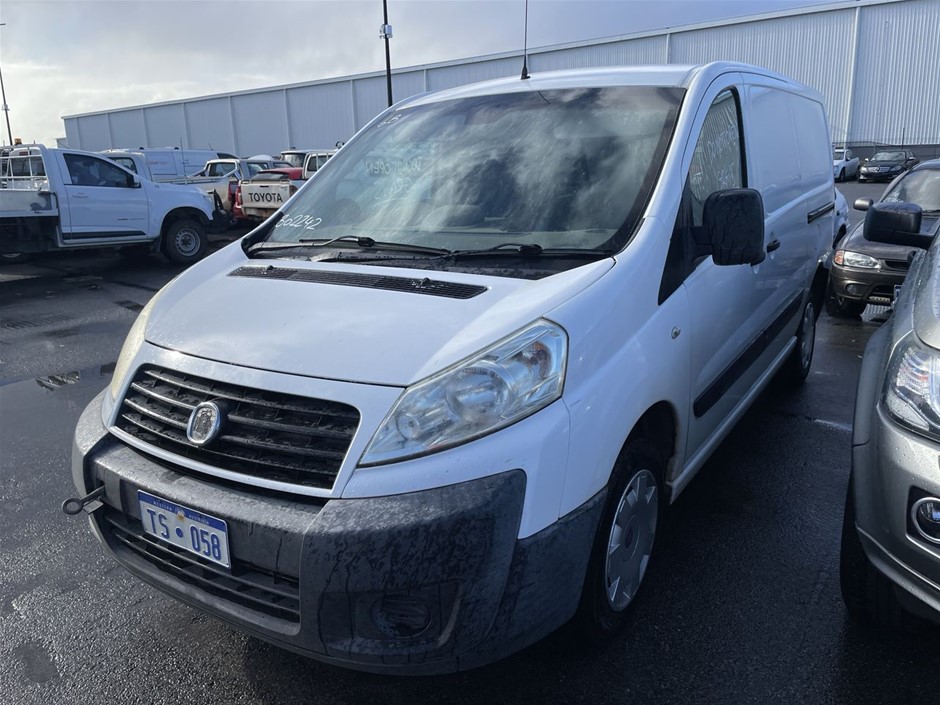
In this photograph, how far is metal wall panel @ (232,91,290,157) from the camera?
52.6m

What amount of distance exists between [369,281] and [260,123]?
56292 mm

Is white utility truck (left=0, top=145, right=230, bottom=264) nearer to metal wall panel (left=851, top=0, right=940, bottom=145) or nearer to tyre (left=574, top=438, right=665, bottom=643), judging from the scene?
tyre (left=574, top=438, right=665, bottom=643)

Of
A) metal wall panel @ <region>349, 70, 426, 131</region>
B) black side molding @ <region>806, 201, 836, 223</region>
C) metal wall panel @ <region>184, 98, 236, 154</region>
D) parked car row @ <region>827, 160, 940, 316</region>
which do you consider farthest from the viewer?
metal wall panel @ <region>184, 98, 236, 154</region>

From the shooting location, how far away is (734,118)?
10.7 ft

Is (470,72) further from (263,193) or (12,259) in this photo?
(12,259)

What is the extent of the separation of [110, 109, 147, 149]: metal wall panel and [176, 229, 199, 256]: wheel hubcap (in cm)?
5646

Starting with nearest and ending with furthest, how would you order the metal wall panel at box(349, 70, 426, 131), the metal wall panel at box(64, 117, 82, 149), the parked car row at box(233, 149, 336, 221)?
the parked car row at box(233, 149, 336, 221)
the metal wall panel at box(349, 70, 426, 131)
the metal wall panel at box(64, 117, 82, 149)

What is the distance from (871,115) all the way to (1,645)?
41569 millimetres

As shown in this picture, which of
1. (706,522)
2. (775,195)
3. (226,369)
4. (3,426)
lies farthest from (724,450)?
(3,426)

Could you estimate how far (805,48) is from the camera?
36125mm

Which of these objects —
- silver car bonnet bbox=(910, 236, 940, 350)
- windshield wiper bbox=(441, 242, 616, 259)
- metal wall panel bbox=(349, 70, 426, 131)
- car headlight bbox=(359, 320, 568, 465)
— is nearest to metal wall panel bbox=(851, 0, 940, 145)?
metal wall panel bbox=(349, 70, 426, 131)

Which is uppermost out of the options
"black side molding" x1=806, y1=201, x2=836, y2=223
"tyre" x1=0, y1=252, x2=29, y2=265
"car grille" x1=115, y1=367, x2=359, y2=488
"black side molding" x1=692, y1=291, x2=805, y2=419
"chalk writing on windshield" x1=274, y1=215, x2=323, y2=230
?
"chalk writing on windshield" x1=274, y1=215, x2=323, y2=230

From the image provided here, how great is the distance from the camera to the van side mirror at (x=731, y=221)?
8.36 ft

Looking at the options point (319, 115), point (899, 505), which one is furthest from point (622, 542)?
point (319, 115)
